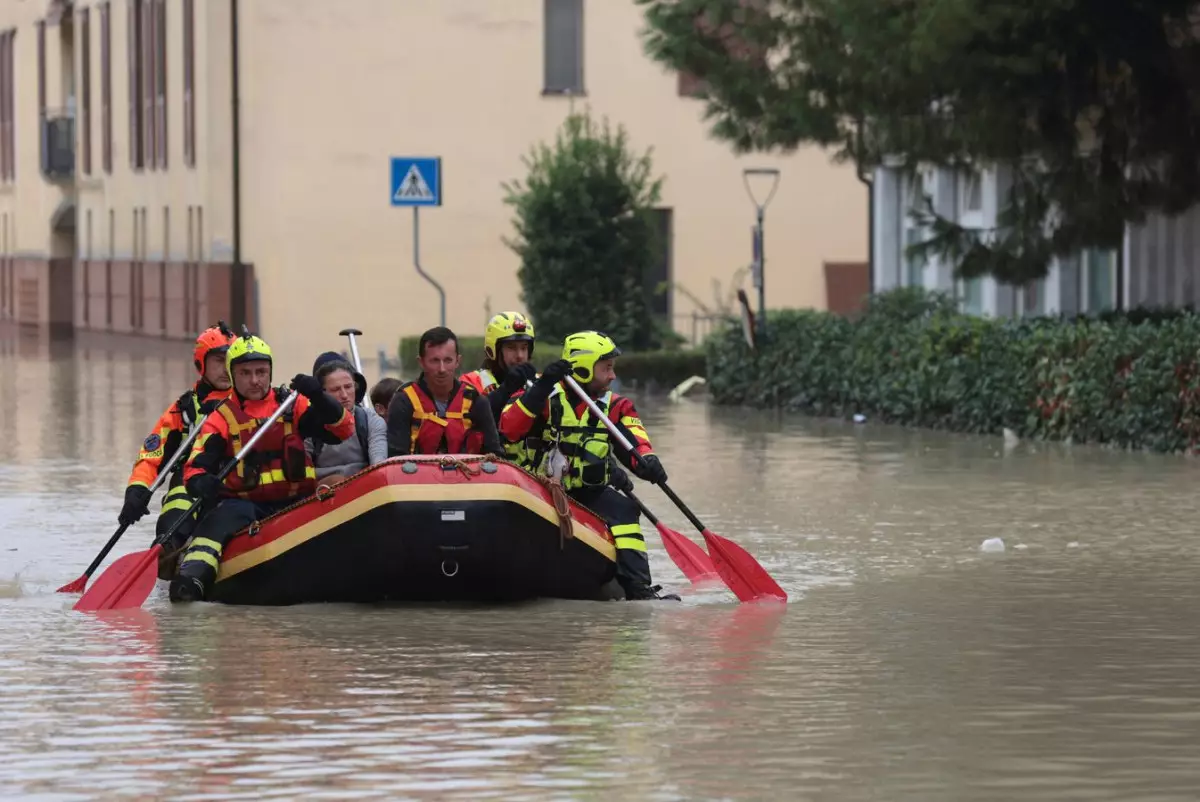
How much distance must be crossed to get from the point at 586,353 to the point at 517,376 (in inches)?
14.5

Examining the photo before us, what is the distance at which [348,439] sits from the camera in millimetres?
14930

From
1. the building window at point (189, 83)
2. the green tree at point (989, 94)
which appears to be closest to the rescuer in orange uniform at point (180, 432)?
the green tree at point (989, 94)

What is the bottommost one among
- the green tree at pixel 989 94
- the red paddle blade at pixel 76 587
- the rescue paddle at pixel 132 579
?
the red paddle blade at pixel 76 587

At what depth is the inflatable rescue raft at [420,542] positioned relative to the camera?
1384 centimetres

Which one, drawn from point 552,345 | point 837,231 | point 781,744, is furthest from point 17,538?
point 837,231

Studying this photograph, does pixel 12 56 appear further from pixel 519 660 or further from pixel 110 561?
pixel 519 660

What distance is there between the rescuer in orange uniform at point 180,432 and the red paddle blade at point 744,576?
2635mm

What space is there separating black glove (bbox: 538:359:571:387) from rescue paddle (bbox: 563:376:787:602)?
0.32 feet

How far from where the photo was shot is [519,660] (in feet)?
40.3

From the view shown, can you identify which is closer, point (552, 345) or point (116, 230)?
point (552, 345)

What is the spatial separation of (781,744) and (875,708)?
0.93 metres

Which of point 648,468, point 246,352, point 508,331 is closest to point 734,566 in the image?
point 648,468

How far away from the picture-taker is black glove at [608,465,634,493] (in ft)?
50.0

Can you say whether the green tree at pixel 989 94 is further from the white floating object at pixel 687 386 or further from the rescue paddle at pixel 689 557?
→ the rescue paddle at pixel 689 557
